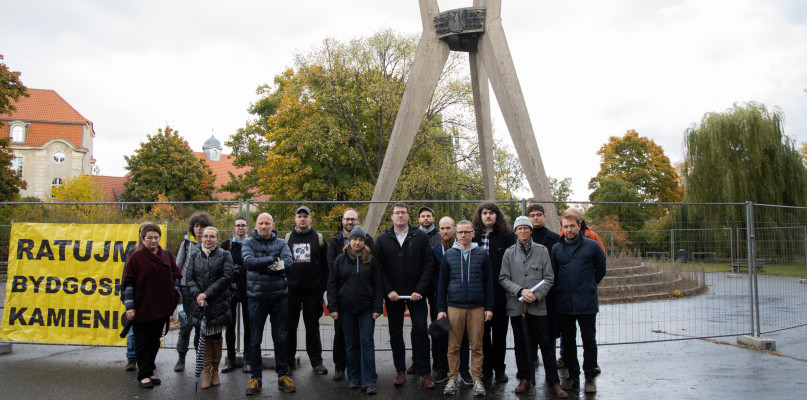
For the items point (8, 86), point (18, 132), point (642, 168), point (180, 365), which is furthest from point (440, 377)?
point (18, 132)

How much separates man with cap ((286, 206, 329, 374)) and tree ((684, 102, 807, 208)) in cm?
2057

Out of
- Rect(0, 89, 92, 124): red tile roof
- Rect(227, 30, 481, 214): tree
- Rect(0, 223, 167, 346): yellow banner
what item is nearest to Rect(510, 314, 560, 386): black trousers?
Rect(0, 223, 167, 346): yellow banner

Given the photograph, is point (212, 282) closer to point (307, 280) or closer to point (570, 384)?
point (307, 280)

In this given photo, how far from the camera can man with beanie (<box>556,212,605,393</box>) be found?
465cm

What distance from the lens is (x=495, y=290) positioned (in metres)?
4.91

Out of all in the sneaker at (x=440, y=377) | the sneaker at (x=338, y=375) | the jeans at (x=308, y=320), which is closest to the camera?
the sneaker at (x=440, y=377)

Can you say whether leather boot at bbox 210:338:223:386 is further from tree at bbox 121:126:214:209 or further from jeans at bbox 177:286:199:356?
tree at bbox 121:126:214:209

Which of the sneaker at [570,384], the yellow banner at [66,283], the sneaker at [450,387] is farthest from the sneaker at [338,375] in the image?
the yellow banner at [66,283]

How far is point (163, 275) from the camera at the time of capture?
16.5 ft

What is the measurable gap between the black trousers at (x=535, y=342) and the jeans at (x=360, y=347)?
132 centimetres

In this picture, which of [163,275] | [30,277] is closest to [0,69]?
[30,277]

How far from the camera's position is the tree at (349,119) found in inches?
935

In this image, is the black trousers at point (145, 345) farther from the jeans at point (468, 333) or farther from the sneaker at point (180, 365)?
the jeans at point (468, 333)

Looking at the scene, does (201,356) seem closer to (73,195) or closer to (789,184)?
(789,184)
